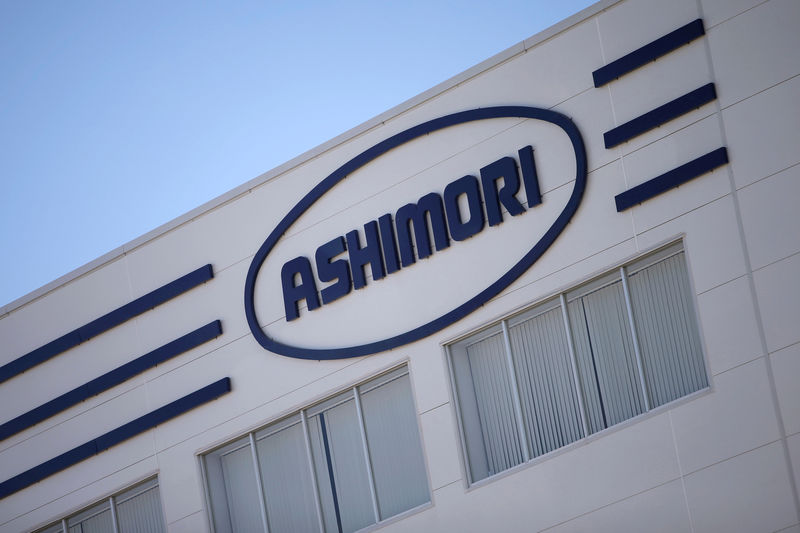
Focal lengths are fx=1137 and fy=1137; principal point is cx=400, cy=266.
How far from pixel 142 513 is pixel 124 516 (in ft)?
1.58

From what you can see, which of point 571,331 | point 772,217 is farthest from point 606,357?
point 772,217

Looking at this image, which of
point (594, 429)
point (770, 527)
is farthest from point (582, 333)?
point (770, 527)

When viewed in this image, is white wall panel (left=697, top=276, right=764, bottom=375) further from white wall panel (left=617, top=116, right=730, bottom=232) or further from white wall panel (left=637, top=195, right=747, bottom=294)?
white wall panel (left=617, top=116, right=730, bottom=232)

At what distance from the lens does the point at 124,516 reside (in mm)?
23172

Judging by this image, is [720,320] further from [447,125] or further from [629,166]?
[447,125]

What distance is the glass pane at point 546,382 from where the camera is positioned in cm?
1945

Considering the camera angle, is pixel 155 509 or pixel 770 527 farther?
pixel 155 509

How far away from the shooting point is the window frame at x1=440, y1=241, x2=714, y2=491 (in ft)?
60.8

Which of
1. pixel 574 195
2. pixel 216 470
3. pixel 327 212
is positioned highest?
pixel 327 212

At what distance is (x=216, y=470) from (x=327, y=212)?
5.57m

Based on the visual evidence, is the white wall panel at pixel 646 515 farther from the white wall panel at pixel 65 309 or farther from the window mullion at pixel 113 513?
the white wall panel at pixel 65 309

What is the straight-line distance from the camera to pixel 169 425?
22.6m

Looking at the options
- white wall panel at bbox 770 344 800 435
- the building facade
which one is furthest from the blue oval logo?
white wall panel at bbox 770 344 800 435

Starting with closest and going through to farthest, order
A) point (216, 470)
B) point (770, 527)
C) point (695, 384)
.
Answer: point (770, 527)
point (695, 384)
point (216, 470)
